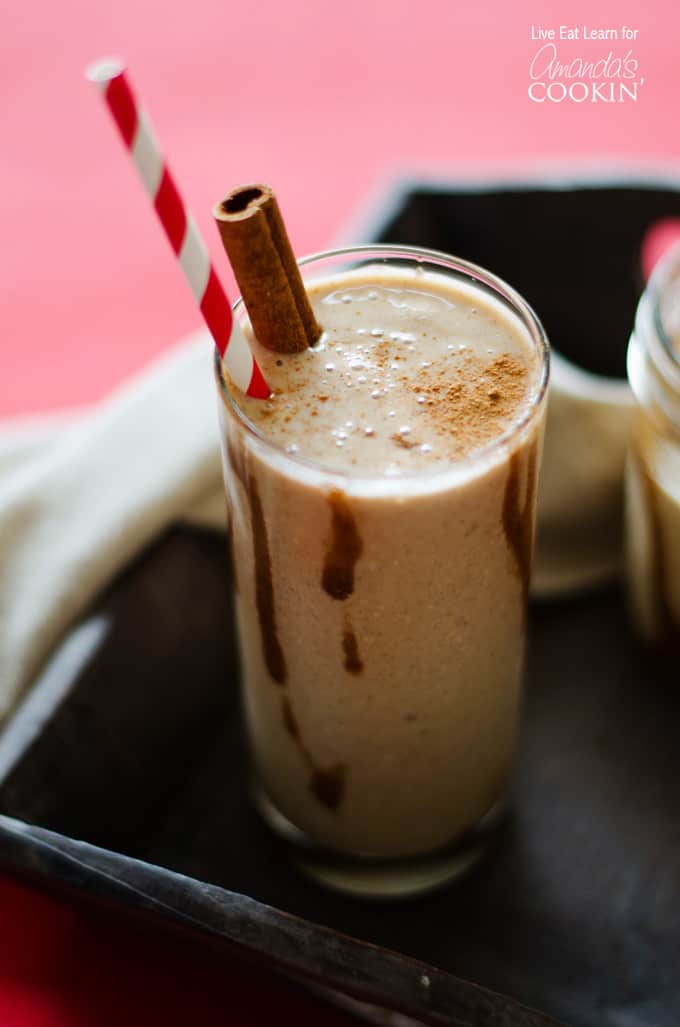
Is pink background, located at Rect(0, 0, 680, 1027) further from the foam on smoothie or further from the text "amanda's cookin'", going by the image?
the foam on smoothie

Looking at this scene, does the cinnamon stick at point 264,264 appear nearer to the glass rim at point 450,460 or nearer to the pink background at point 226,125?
the glass rim at point 450,460

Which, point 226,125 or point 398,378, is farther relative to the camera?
point 226,125

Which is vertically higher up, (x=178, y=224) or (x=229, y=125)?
(x=178, y=224)

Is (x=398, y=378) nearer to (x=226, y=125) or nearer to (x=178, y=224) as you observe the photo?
(x=178, y=224)

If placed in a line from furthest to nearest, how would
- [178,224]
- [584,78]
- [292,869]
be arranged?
[584,78] < [292,869] < [178,224]

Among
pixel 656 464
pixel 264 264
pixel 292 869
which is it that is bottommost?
pixel 292 869

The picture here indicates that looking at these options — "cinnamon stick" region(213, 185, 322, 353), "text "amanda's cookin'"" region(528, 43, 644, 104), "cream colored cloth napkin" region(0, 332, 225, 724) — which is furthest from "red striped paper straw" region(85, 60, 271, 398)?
"text "amanda's cookin'"" region(528, 43, 644, 104)

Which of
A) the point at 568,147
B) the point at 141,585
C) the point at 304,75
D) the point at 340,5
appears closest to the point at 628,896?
the point at 141,585

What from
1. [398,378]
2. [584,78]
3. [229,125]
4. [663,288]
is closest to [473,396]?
[398,378]
